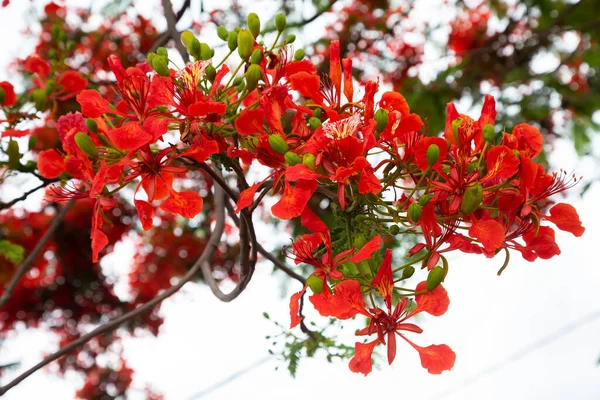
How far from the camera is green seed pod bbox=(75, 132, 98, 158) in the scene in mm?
353

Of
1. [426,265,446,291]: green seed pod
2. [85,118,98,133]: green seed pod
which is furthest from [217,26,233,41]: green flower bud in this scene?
[426,265,446,291]: green seed pod

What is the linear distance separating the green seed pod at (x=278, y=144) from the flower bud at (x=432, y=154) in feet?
0.25

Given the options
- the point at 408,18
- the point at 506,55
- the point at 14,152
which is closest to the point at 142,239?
the point at 14,152

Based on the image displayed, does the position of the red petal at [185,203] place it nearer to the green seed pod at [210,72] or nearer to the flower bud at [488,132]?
the green seed pod at [210,72]

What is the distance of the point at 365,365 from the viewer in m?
0.35

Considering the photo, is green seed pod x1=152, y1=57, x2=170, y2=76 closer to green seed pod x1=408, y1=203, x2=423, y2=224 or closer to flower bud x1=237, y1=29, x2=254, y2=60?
flower bud x1=237, y1=29, x2=254, y2=60

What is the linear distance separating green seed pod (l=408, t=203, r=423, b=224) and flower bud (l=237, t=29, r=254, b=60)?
138 mm

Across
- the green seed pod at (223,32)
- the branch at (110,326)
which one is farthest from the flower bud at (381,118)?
the branch at (110,326)

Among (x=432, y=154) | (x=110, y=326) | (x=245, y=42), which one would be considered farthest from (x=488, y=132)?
(x=110, y=326)

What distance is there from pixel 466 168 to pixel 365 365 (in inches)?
4.9

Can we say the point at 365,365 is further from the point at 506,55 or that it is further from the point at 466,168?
the point at 506,55

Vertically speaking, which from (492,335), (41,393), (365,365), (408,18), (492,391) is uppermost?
(408,18)

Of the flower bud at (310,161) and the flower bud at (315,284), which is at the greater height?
the flower bud at (310,161)

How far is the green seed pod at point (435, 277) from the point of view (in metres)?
0.33
